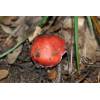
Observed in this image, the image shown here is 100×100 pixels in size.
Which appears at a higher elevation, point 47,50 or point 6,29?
point 6,29

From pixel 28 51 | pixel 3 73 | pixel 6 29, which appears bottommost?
pixel 3 73

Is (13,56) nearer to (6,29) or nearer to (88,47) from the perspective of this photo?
(6,29)

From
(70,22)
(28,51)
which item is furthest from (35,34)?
(70,22)

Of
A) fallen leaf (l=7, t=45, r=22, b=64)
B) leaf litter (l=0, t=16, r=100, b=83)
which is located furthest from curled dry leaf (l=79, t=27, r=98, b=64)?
fallen leaf (l=7, t=45, r=22, b=64)

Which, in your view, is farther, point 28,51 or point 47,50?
point 28,51

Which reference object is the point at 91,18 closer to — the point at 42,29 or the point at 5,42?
the point at 42,29

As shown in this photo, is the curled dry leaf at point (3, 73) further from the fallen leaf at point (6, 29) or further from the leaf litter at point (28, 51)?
the fallen leaf at point (6, 29)
